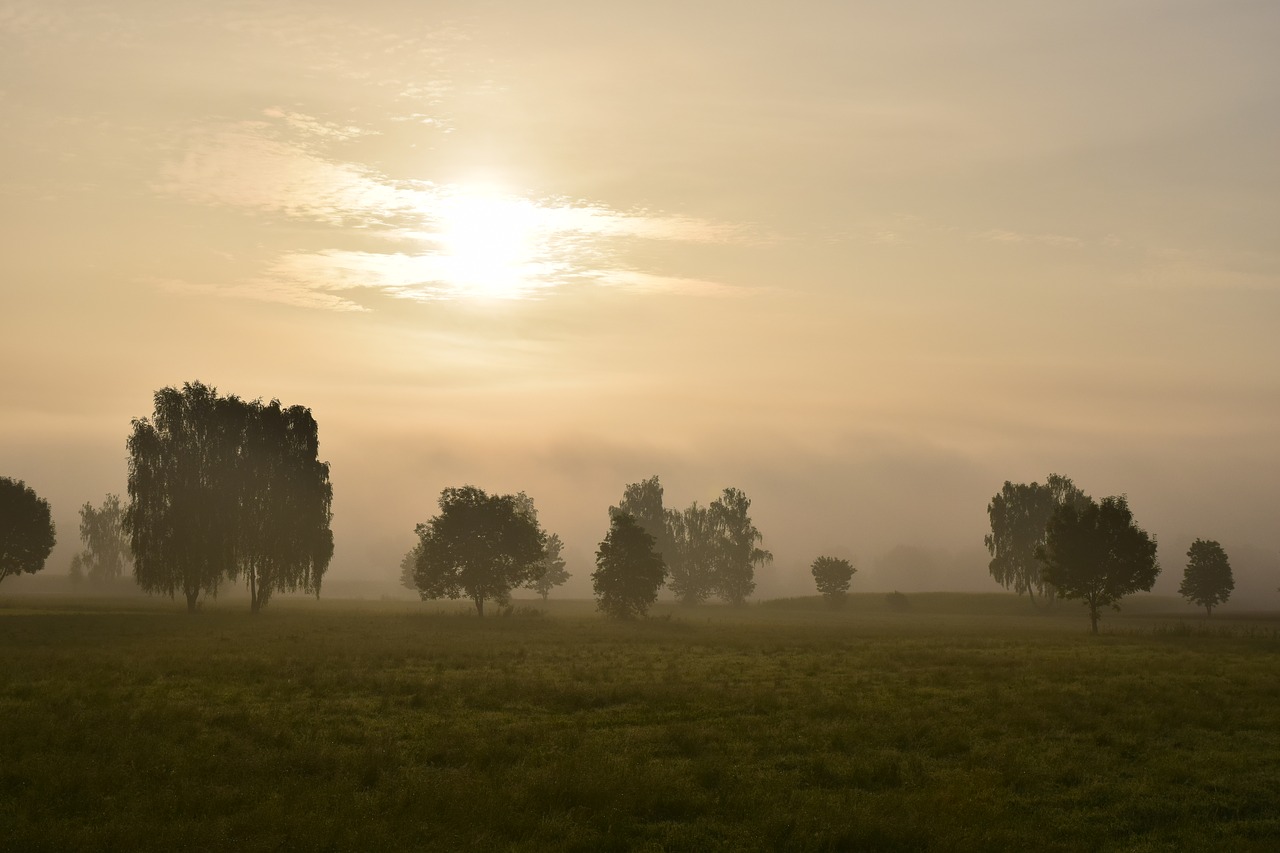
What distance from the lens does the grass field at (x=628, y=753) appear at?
43.2 ft

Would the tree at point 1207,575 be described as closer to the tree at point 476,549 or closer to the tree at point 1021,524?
the tree at point 1021,524

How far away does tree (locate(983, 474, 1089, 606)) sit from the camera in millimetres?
109125

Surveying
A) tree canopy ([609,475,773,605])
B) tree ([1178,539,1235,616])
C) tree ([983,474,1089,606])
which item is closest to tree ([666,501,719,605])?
tree canopy ([609,475,773,605])

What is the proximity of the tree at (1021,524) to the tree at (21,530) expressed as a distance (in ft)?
352

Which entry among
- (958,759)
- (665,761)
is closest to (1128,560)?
(958,759)

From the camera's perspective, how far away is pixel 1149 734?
2050 centimetres

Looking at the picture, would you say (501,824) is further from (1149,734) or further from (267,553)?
(267,553)

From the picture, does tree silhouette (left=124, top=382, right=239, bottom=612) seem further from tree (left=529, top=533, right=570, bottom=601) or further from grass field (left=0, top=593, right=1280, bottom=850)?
tree (left=529, top=533, right=570, bottom=601)

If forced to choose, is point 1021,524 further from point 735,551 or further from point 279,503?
point 279,503

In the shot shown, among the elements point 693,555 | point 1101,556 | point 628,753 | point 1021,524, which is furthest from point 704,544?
point 628,753

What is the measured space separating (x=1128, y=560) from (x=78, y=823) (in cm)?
6484

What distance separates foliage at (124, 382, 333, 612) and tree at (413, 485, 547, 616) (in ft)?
30.4

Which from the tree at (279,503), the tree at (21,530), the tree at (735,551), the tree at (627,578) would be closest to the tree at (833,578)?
the tree at (735,551)

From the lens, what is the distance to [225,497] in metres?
62.5
